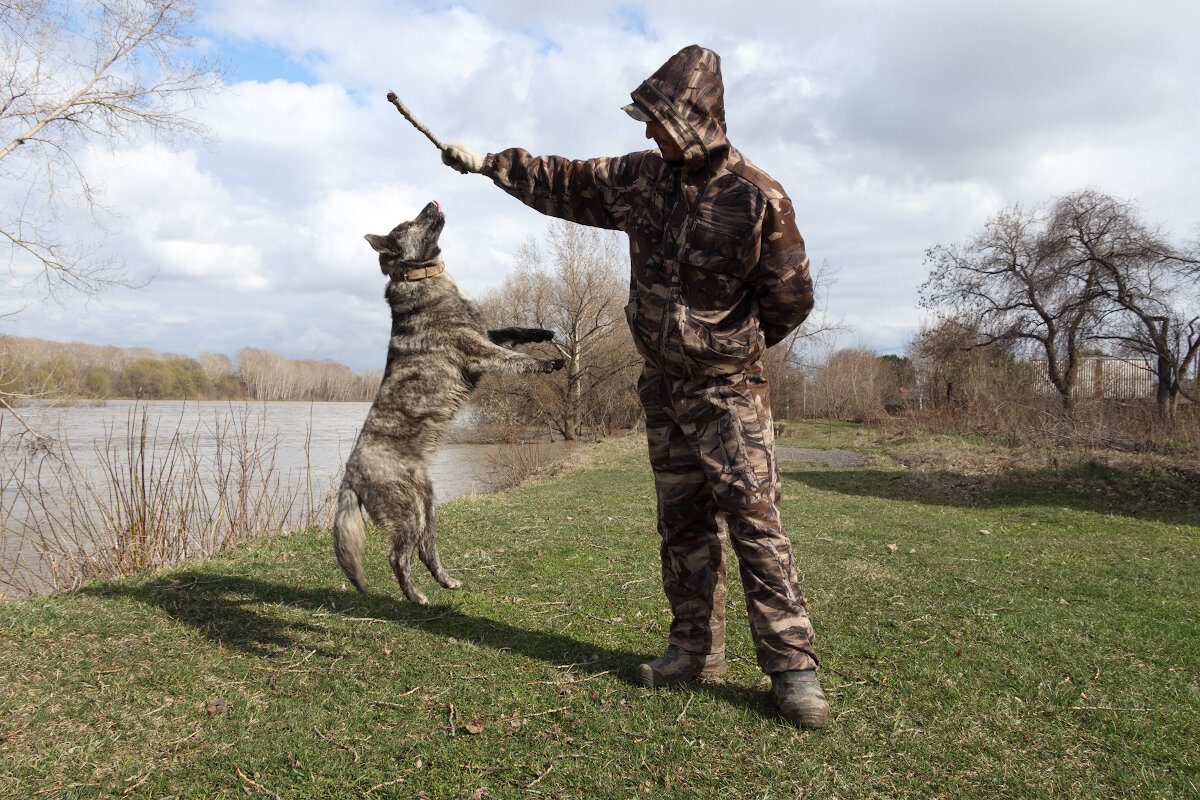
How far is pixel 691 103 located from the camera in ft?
8.82

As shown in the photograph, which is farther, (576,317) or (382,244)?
(576,317)

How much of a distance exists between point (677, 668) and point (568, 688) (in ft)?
1.77

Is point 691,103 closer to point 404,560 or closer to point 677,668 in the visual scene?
point 677,668

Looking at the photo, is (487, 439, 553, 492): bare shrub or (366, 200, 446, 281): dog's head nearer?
(366, 200, 446, 281): dog's head

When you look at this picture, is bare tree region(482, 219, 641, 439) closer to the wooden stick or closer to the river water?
the river water

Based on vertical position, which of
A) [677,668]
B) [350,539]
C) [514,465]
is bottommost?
[514,465]

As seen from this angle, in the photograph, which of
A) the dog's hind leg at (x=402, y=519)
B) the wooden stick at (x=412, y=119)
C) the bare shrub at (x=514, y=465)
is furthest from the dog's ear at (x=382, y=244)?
the bare shrub at (x=514, y=465)

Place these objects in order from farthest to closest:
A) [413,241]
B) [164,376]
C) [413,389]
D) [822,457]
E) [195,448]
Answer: [822,457] → [164,376] → [195,448] → [413,241] → [413,389]

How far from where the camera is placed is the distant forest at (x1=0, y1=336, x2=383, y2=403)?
8.21 meters

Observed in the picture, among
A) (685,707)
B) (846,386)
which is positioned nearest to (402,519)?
(685,707)

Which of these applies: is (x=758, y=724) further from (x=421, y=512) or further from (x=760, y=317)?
(x=421, y=512)

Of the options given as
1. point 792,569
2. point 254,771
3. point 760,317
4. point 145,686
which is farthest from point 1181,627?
point 145,686

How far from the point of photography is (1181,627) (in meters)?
4.09

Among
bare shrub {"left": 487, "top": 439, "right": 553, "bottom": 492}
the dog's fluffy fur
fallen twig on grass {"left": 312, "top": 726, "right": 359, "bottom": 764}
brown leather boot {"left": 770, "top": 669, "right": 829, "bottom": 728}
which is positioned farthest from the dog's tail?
bare shrub {"left": 487, "top": 439, "right": 553, "bottom": 492}
